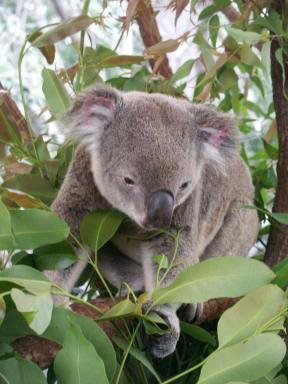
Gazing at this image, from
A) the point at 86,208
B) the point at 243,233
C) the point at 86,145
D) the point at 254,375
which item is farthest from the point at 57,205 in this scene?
the point at 254,375

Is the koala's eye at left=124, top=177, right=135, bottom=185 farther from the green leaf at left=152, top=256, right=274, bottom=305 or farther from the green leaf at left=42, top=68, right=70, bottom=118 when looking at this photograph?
the green leaf at left=152, top=256, right=274, bottom=305

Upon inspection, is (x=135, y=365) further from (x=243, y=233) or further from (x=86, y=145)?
(x=243, y=233)

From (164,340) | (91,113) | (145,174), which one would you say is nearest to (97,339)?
(164,340)

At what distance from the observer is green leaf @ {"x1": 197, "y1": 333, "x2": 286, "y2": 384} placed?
1208 mm

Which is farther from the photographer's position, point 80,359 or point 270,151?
point 270,151

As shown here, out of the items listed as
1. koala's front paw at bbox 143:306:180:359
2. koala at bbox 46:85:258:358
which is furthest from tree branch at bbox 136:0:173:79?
koala's front paw at bbox 143:306:180:359

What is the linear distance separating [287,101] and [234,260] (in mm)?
1019

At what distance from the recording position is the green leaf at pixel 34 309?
100 cm

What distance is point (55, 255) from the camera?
169 cm

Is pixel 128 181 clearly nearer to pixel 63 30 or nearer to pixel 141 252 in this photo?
pixel 141 252

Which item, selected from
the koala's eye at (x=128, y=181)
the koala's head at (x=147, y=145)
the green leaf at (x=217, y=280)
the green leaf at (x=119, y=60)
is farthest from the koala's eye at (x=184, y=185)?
the green leaf at (x=217, y=280)

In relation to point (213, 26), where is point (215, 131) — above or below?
below

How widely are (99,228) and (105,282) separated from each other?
17 cm

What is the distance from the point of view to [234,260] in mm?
1331
